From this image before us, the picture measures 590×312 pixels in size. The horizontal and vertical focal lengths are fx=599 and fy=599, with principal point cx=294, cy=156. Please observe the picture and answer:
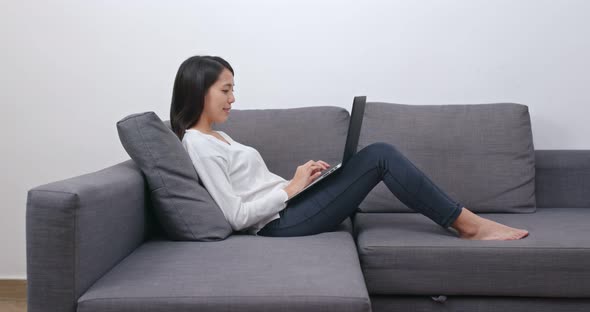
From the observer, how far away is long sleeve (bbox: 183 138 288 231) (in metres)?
1.98

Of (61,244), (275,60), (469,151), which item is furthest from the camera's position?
(275,60)

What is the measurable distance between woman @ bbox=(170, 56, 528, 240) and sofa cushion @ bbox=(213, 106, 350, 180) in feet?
0.91

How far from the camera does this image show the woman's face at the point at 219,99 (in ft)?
7.04

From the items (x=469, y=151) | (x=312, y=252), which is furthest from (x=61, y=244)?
(x=469, y=151)

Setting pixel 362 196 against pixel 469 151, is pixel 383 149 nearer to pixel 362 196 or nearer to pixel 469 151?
pixel 362 196

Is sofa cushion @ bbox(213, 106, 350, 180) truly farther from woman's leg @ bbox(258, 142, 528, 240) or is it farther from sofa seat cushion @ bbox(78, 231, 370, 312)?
sofa seat cushion @ bbox(78, 231, 370, 312)

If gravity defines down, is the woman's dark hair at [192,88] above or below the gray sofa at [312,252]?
above

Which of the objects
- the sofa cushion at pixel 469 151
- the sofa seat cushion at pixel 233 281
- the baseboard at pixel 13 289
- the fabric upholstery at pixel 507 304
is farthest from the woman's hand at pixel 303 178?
the baseboard at pixel 13 289

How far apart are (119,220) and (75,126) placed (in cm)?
119

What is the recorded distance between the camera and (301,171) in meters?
2.14

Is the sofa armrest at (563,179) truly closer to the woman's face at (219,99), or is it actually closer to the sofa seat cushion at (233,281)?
the sofa seat cushion at (233,281)

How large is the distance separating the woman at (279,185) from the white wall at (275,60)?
64 centimetres

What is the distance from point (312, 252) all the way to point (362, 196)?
374 millimetres

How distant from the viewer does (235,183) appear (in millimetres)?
2123
